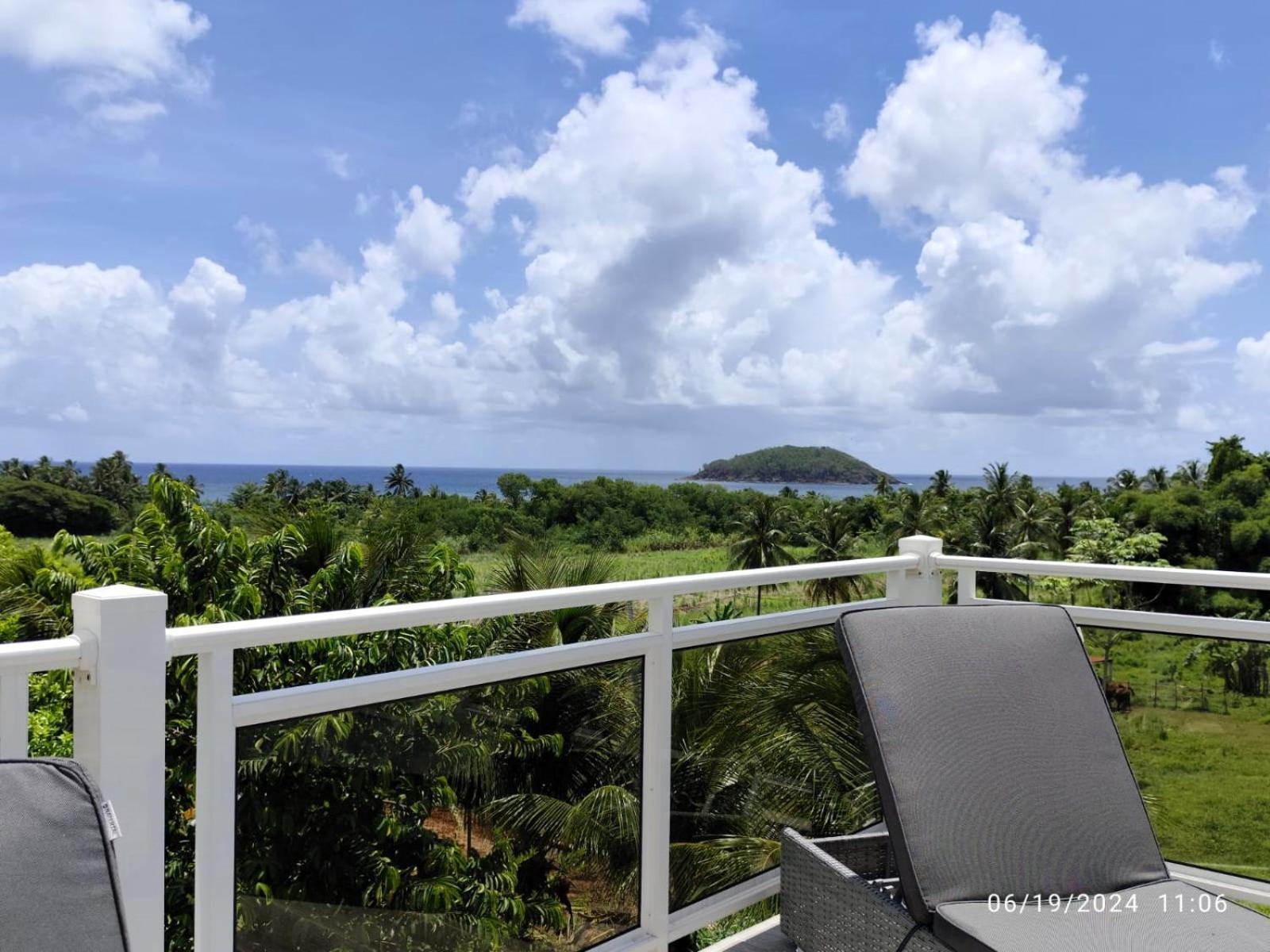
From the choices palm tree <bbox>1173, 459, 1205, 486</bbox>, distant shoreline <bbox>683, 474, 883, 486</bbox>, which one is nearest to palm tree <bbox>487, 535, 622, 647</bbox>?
distant shoreline <bbox>683, 474, 883, 486</bbox>

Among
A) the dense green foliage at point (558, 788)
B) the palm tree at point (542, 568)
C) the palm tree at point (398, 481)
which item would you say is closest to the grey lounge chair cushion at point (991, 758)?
the dense green foliage at point (558, 788)

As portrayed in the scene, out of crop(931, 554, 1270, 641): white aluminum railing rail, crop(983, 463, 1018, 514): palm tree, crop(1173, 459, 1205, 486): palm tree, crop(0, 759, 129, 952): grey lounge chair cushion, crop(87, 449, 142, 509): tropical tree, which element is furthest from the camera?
crop(983, 463, 1018, 514): palm tree

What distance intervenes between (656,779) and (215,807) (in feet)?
3.96

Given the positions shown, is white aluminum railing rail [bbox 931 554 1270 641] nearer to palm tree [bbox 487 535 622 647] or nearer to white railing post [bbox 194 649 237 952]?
white railing post [bbox 194 649 237 952]

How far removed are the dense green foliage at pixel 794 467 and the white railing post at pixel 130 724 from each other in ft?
199

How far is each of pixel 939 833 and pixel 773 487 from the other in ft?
190

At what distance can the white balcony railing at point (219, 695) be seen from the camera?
157 cm

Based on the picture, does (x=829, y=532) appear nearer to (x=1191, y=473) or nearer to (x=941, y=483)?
(x=941, y=483)

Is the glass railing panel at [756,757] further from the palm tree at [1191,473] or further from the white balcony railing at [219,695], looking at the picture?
the palm tree at [1191,473]

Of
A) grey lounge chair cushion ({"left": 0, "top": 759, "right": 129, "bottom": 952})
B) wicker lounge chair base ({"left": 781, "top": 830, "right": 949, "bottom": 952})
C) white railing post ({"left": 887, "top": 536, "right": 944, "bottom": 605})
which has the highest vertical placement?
white railing post ({"left": 887, "top": 536, "right": 944, "bottom": 605})

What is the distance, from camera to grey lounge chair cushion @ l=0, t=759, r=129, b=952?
3.84 feet

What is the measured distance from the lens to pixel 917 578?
3514mm

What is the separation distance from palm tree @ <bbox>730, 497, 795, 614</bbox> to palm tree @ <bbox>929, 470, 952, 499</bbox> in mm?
11185

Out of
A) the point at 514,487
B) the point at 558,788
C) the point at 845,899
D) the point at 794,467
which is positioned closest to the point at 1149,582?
the point at 845,899
